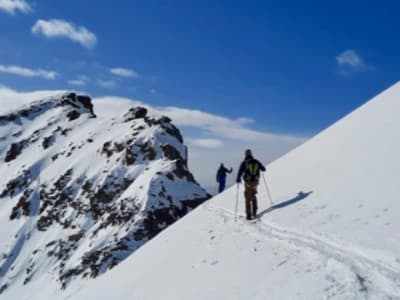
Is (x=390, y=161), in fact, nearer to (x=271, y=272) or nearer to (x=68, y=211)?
(x=271, y=272)

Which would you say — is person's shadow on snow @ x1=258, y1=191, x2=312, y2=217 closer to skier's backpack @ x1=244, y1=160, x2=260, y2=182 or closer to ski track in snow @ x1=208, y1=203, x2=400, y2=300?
skier's backpack @ x1=244, y1=160, x2=260, y2=182

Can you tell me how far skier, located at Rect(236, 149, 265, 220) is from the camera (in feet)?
62.2

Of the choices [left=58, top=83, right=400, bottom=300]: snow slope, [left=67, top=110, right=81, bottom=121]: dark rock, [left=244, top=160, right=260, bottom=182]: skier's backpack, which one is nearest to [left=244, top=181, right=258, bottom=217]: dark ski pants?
[left=244, top=160, right=260, bottom=182]: skier's backpack

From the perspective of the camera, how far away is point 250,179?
19.3 m

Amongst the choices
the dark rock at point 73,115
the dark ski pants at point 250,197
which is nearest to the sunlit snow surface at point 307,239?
the dark ski pants at point 250,197

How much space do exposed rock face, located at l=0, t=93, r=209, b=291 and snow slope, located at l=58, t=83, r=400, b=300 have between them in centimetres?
5869

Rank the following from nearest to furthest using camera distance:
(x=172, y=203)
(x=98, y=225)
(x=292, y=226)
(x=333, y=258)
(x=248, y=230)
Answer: (x=333, y=258), (x=292, y=226), (x=248, y=230), (x=172, y=203), (x=98, y=225)

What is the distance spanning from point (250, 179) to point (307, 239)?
6.34m

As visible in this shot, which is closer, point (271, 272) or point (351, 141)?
Answer: point (271, 272)

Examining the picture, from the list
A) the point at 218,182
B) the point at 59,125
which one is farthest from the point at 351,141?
the point at 59,125

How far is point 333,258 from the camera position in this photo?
11.0 metres

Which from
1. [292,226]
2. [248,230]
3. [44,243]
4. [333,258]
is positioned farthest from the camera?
[44,243]

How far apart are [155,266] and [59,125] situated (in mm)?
136574

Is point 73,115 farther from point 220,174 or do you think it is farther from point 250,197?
point 250,197
